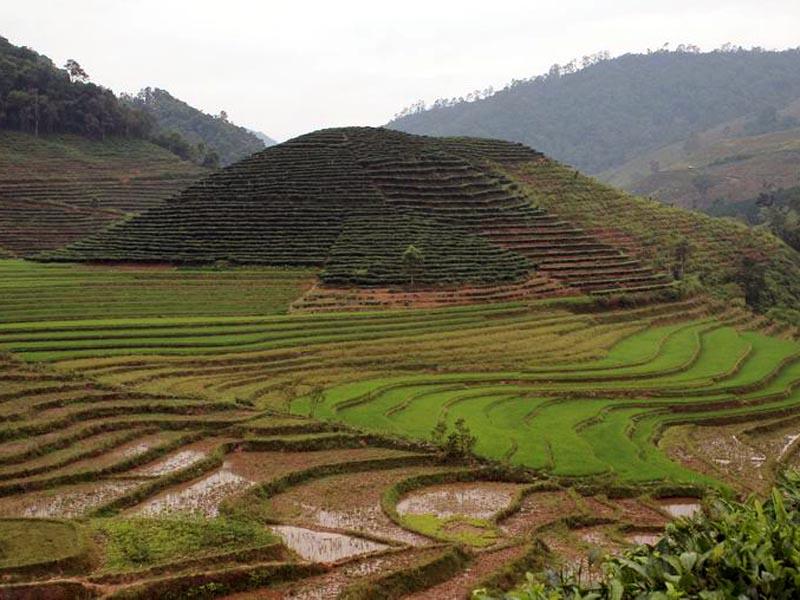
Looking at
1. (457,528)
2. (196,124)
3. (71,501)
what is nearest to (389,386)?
(457,528)

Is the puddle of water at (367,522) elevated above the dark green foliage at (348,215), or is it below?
below

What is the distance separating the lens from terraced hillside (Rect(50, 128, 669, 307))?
4591 centimetres

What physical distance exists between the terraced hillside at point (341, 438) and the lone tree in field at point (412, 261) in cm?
466

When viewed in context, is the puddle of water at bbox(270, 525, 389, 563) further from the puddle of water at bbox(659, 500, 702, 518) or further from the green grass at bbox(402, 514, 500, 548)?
the puddle of water at bbox(659, 500, 702, 518)

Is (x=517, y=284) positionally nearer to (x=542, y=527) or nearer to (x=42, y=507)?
(x=542, y=527)

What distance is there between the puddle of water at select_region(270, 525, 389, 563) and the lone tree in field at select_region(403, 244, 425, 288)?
2767 centimetres

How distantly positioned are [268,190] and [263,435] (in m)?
38.7

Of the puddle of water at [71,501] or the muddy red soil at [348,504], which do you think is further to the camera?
the muddy red soil at [348,504]

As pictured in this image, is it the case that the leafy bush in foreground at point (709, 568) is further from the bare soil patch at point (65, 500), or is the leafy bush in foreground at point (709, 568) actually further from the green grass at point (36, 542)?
the bare soil patch at point (65, 500)

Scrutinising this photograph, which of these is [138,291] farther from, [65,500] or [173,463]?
[65,500]

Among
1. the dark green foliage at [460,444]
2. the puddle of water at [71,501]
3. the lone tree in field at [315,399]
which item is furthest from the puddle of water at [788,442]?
the puddle of water at [71,501]

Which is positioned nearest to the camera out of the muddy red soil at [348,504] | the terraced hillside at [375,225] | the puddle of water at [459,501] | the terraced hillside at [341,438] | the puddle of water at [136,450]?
the terraced hillside at [341,438]

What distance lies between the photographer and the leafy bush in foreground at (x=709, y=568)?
6344mm

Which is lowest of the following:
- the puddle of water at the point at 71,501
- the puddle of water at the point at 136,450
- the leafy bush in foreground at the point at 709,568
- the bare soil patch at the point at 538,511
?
the bare soil patch at the point at 538,511
